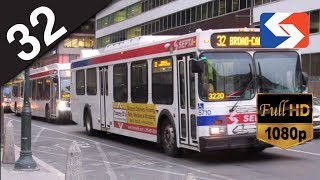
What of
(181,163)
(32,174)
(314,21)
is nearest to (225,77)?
(181,163)

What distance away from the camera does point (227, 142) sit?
10742mm

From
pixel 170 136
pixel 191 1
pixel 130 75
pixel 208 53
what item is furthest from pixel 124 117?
pixel 191 1

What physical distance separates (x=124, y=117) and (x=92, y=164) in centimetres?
348

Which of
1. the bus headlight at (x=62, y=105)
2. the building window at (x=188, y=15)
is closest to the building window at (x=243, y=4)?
the building window at (x=188, y=15)

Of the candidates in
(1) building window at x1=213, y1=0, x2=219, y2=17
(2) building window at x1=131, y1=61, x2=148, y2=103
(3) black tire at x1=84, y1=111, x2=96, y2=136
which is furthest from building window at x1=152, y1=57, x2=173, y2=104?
(1) building window at x1=213, y1=0, x2=219, y2=17

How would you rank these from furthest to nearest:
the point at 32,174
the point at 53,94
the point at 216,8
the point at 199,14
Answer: the point at 199,14 → the point at 216,8 → the point at 53,94 → the point at 32,174

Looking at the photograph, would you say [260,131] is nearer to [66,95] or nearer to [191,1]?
[66,95]

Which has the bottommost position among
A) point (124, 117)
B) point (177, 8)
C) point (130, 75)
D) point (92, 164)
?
point (92, 164)

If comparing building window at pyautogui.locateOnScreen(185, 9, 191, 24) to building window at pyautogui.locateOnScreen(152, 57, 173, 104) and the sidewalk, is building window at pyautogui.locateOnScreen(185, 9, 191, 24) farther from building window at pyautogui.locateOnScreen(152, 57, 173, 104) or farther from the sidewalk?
the sidewalk

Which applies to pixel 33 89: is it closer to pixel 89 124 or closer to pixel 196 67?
pixel 89 124

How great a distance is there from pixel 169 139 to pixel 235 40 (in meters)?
2.83

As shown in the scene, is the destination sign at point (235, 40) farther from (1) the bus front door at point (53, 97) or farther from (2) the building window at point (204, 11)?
(2) the building window at point (204, 11)

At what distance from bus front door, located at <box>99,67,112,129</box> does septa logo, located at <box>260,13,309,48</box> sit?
10.1 metres

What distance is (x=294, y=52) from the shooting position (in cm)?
1161
